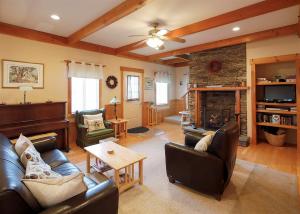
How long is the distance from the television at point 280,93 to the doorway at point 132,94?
3.87 meters

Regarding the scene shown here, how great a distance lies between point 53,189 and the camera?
1.19m

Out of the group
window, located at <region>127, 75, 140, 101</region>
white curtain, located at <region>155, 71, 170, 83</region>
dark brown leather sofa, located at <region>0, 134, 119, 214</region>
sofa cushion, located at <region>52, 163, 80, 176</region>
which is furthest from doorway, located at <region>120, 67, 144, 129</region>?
dark brown leather sofa, located at <region>0, 134, 119, 214</region>

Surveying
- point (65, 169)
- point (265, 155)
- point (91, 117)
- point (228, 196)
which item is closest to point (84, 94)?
point (91, 117)

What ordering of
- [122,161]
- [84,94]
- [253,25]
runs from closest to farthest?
[122,161], [253,25], [84,94]

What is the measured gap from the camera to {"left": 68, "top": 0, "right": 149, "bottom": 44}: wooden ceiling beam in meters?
2.41

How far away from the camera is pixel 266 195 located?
7.35 feet

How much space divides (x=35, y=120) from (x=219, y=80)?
188 inches

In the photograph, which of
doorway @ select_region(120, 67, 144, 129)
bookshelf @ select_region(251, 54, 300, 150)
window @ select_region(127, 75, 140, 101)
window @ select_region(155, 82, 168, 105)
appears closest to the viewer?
bookshelf @ select_region(251, 54, 300, 150)

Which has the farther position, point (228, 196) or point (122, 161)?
point (122, 161)

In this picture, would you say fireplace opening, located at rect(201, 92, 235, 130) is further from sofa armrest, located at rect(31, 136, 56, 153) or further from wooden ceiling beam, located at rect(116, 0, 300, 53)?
sofa armrest, located at rect(31, 136, 56, 153)

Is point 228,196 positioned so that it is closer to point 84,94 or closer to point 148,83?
point 84,94

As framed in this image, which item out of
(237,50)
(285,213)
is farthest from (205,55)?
(285,213)

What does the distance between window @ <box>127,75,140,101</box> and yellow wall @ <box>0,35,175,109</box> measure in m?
0.60

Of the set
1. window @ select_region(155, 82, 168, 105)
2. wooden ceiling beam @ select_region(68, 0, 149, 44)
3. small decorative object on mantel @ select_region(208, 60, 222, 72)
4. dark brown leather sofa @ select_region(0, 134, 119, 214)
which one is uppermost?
wooden ceiling beam @ select_region(68, 0, 149, 44)
